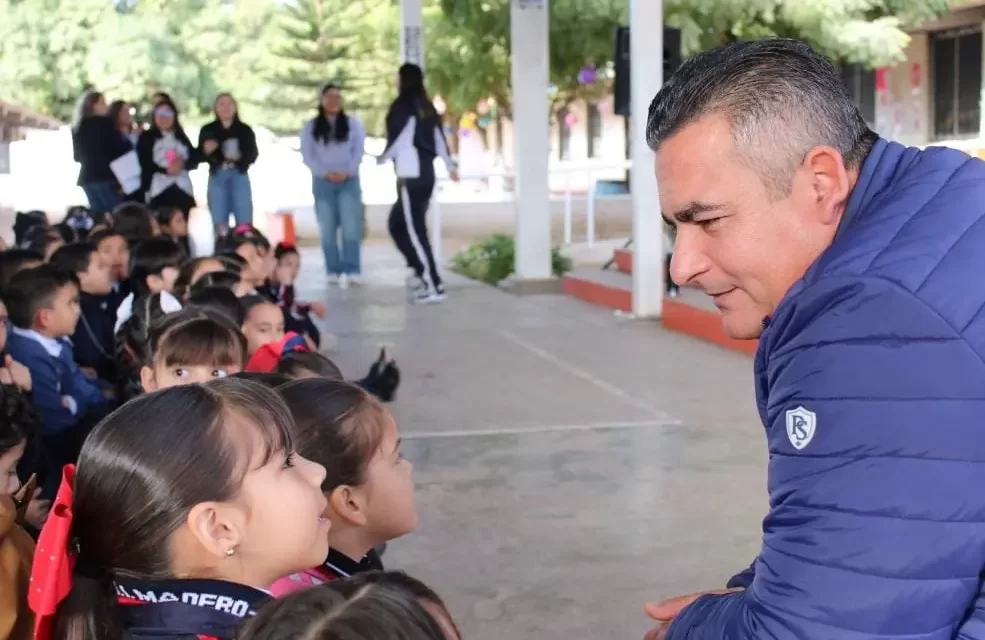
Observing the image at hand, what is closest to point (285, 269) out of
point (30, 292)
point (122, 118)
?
point (30, 292)

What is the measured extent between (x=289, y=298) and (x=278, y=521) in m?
5.77

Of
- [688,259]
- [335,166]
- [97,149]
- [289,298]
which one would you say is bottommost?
[289,298]

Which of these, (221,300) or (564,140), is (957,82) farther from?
(564,140)

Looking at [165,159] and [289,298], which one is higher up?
[165,159]

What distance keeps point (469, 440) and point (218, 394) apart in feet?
13.1

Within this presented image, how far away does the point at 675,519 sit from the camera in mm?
4754

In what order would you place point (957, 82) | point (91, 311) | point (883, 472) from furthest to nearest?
1. point (957, 82)
2. point (91, 311)
3. point (883, 472)

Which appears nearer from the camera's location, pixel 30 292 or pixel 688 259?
pixel 688 259

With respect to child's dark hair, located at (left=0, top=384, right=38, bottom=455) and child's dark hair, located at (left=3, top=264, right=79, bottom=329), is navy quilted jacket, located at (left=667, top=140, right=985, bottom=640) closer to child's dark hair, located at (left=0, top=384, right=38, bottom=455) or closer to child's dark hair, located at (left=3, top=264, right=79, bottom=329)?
child's dark hair, located at (left=0, top=384, right=38, bottom=455)

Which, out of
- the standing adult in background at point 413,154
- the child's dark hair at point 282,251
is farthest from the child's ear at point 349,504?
the standing adult in background at point 413,154

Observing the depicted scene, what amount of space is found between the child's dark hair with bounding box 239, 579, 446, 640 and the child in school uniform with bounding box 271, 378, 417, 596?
1059 mm

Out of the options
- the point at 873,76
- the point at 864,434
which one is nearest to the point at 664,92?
the point at 864,434

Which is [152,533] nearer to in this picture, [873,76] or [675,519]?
[675,519]

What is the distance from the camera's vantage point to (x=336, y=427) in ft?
8.51
